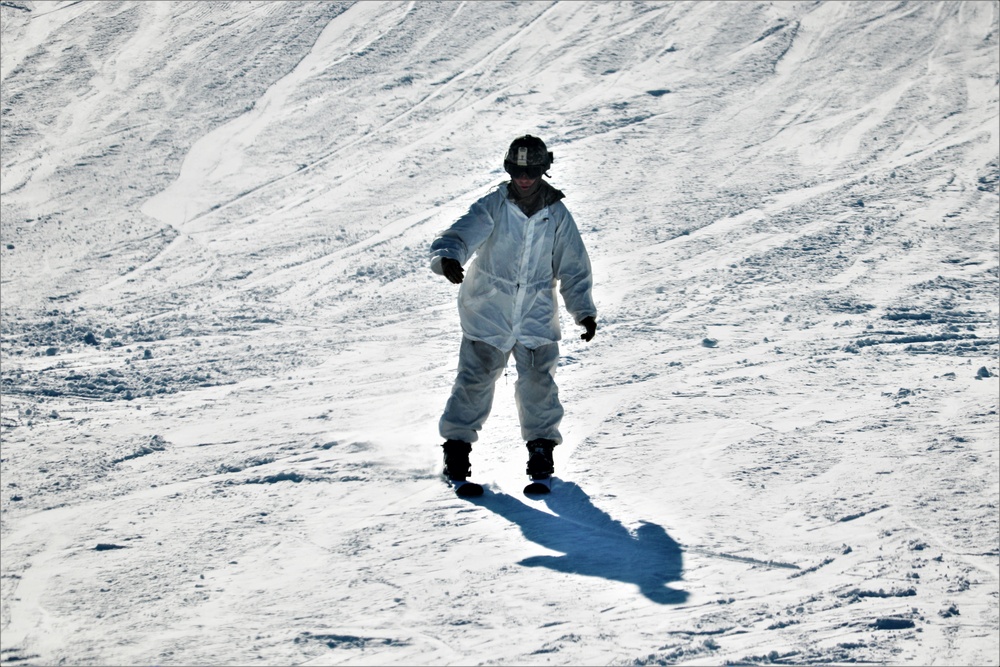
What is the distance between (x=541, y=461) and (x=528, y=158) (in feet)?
3.75

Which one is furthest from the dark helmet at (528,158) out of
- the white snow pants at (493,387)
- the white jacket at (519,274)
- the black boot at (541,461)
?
the black boot at (541,461)

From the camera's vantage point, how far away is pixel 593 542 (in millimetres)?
4344

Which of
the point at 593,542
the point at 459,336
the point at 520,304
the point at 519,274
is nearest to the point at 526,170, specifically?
the point at 519,274

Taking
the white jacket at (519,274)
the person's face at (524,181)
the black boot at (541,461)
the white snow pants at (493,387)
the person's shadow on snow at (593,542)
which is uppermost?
the person's face at (524,181)

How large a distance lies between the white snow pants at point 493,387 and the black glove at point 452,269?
411 mm

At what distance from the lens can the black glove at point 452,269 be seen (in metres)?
4.55

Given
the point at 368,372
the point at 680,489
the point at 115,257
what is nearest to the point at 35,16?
the point at 115,257

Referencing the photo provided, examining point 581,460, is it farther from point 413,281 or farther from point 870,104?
point 870,104

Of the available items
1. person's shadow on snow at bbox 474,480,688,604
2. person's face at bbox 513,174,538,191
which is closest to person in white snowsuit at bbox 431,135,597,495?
person's face at bbox 513,174,538,191

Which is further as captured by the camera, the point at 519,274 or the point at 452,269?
the point at 519,274

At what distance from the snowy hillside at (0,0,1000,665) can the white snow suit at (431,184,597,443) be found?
260 millimetres

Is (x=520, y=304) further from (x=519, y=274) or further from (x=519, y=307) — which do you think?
(x=519, y=274)

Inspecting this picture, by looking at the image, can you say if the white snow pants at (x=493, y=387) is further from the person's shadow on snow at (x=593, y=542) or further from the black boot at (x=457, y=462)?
the person's shadow on snow at (x=593, y=542)

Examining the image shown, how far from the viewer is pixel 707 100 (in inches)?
386
